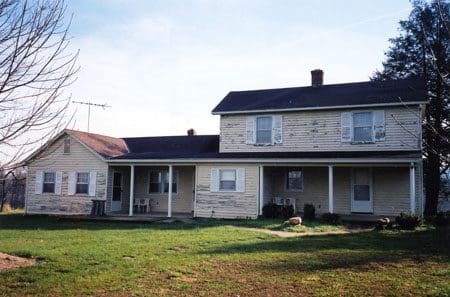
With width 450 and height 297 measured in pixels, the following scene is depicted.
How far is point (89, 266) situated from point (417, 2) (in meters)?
30.1

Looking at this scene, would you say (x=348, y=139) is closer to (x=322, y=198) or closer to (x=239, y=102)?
(x=322, y=198)

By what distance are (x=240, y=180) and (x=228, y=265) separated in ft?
38.0

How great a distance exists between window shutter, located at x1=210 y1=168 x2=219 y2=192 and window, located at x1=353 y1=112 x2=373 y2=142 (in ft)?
21.9

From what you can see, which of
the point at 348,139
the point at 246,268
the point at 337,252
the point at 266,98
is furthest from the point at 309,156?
the point at 246,268

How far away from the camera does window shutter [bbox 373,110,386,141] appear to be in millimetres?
19938

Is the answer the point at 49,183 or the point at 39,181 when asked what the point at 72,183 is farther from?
the point at 39,181

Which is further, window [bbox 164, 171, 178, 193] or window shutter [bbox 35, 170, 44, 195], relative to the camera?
window shutter [bbox 35, 170, 44, 195]

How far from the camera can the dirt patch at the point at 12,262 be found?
30.4ft

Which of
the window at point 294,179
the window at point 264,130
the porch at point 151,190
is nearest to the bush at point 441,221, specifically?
the window at point 294,179

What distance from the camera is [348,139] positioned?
2061cm

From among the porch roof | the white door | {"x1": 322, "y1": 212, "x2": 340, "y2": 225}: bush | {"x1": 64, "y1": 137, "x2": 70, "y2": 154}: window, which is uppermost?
{"x1": 64, "y1": 137, "x2": 70, "y2": 154}: window

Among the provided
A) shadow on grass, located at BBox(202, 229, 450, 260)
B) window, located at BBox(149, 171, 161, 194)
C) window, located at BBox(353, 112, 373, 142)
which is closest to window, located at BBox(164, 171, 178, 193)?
window, located at BBox(149, 171, 161, 194)

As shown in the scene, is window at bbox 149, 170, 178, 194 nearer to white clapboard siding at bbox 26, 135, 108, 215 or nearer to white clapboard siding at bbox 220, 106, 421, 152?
white clapboard siding at bbox 26, 135, 108, 215

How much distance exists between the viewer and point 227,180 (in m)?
21.2
